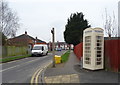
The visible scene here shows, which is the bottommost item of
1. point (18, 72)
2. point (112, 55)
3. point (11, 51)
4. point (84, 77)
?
point (18, 72)

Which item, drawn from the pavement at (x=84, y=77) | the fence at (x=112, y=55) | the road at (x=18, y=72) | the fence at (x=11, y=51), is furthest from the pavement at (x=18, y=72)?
the fence at (x=11, y=51)

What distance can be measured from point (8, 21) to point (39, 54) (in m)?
11.1

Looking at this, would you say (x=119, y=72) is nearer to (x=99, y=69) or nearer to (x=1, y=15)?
(x=99, y=69)

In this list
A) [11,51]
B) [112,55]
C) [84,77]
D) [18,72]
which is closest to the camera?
[84,77]

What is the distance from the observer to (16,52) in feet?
113

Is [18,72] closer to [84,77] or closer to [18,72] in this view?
[18,72]

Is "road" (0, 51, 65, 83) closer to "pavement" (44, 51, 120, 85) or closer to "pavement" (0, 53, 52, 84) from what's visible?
"pavement" (0, 53, 52, 84)

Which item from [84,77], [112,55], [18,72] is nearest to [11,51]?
[18,72]

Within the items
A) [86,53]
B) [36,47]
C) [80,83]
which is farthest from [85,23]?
[80,83]

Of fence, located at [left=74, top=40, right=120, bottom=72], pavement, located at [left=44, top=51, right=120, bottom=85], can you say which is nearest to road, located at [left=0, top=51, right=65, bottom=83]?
pavement, located at [left=44, top=51, right=120, bottom=85]

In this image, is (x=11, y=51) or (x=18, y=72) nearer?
(x=18, y=72)

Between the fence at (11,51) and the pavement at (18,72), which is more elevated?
the fence at (11,51)

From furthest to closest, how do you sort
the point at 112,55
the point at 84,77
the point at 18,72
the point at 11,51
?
the point at 11,51 < the point at 18,72 < the point at 112,55 < the point at 84,77

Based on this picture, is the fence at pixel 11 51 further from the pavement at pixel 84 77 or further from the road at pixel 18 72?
the pavement at pixel 84 77
